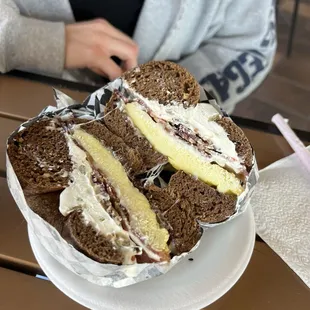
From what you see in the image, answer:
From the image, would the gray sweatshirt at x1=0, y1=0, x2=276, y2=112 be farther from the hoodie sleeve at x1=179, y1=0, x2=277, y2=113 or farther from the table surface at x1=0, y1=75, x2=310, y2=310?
the table surface at x1=0, y1=75, x2=310, y2=310

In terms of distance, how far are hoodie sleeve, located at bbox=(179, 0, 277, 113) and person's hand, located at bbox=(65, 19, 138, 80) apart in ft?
0.55

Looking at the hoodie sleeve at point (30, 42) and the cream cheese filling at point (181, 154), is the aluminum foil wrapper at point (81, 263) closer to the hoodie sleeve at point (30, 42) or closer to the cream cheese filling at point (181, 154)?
the cream cheese filling at point (181, 154)

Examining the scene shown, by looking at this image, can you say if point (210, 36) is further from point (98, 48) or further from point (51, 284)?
point (51, 284)

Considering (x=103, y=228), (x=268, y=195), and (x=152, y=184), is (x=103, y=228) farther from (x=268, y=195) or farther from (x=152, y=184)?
(x=268, y=195)

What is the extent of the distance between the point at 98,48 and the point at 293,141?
0.33m

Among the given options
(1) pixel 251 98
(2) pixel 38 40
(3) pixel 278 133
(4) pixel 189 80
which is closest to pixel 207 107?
(4) pixel 189 80

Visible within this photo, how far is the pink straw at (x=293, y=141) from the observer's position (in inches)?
28.2

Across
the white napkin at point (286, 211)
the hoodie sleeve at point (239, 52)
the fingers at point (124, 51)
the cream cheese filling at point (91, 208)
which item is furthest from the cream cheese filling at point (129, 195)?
the hoodie sleeve at point (239, 52)

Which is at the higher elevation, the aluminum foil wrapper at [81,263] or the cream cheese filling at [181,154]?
the cream cheese filling at [181,154]

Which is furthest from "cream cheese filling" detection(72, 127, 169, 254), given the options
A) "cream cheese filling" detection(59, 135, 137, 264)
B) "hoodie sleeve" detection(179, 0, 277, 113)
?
"hoodie sleeve" detection(179, 0, 277, 113)

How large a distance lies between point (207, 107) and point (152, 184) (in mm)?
107

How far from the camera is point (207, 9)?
103 cm

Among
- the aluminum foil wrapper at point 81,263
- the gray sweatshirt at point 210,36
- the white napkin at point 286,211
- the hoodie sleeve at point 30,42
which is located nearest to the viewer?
the aluminum foil wrapper at point 81,263

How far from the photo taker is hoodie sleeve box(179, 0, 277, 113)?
1.02 metres
